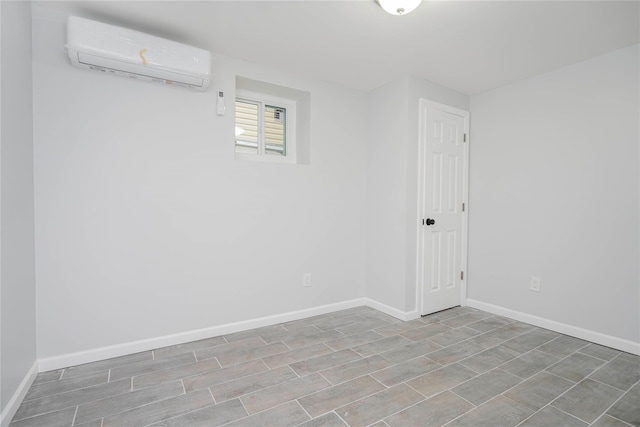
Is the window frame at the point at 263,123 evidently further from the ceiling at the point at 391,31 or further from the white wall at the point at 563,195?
the white wall at the point at 563,195

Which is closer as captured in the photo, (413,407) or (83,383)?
(413,407)

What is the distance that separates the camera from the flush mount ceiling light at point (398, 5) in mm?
1818

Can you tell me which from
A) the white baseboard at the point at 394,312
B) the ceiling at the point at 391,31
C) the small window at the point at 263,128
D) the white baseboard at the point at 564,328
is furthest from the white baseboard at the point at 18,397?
the white baseboard at the point at 564,328

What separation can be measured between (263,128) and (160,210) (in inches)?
50.2

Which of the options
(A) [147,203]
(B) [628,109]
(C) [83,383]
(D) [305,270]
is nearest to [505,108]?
(B) [628,109]

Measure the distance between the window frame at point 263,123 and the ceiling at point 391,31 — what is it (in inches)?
13.7

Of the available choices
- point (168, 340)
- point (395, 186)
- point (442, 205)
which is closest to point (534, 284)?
point (442, 205)

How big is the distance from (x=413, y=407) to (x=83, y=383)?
1994 millimetres

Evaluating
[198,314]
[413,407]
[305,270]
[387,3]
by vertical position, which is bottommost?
[413,407]

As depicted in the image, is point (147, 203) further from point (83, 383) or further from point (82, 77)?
point (83, 383)

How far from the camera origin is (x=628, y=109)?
2404 mm

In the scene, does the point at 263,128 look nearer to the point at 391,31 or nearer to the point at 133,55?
the point at 133,55

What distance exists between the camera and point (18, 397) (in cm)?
168

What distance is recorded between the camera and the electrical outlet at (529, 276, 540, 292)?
2.93 meters
